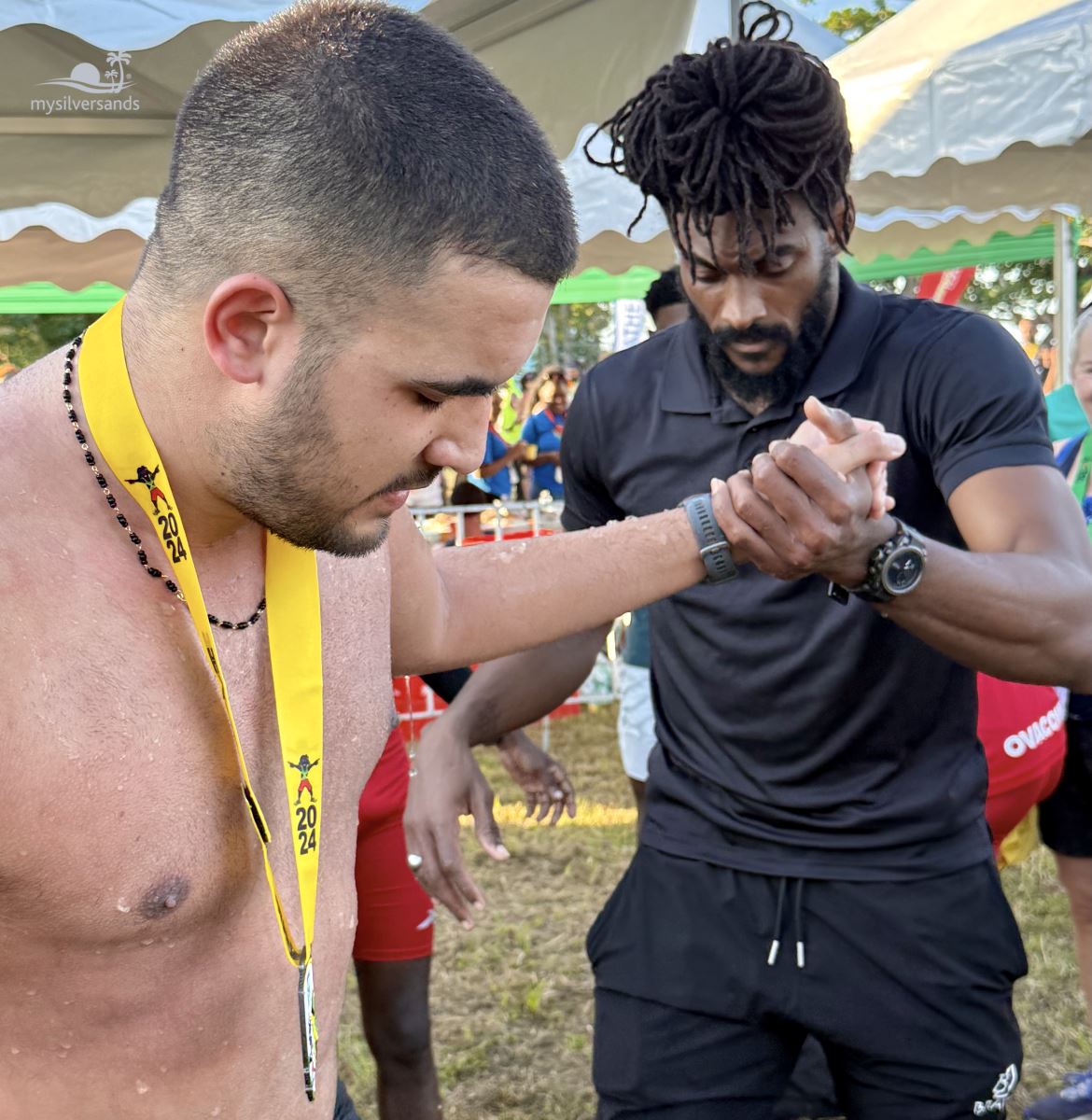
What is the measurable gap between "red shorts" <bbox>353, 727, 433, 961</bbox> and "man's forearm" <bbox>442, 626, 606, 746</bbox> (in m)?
0.68

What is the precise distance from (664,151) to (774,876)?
1544 mm

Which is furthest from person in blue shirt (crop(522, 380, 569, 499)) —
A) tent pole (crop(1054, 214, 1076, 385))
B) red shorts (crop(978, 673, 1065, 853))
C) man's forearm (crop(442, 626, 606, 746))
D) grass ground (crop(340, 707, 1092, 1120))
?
man's forearm (crop(442, 626, 606, 746))

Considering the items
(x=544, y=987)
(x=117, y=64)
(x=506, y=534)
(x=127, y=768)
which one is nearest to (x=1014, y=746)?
(x=544, y=987)

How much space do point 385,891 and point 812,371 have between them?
182 cm

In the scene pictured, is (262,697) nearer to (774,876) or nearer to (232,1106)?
(232,1106)

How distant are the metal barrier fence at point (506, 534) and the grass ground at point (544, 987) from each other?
1355 mm

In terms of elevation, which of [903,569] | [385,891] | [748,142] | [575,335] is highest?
[575,335]

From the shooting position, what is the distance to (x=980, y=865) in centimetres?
255

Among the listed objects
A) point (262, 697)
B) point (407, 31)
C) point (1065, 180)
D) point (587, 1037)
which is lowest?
point (587, 1037)

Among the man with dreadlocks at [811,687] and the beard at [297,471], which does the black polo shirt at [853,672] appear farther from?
the beard at [297,471]

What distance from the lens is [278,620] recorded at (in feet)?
5.68

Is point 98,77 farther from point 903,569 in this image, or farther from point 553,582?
point 903,569

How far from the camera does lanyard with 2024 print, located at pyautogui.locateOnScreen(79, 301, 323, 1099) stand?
5.02ft

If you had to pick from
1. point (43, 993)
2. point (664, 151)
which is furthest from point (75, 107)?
point (43, 993)
